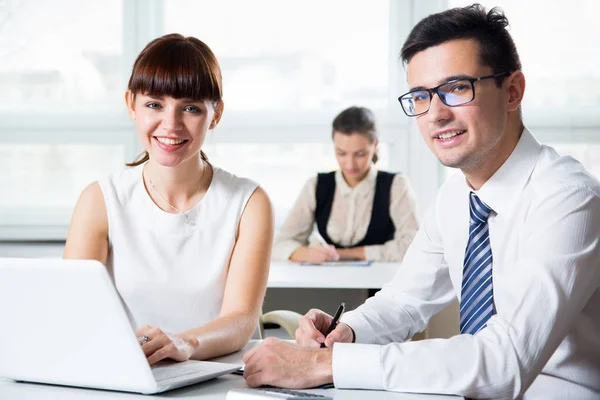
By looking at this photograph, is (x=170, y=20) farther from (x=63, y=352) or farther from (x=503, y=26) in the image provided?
(x=63, y=352)

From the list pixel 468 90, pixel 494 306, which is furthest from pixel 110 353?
pixel 468 90

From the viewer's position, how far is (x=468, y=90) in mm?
1670

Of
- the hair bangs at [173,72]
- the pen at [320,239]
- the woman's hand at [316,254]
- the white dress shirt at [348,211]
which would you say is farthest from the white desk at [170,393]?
the pen at [320,239]

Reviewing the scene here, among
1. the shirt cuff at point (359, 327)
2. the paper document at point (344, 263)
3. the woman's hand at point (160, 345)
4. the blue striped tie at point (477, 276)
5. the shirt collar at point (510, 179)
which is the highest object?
the shirt collar at point (510, 179)

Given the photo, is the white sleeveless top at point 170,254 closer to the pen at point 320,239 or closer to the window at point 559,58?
the pen at point 320,239

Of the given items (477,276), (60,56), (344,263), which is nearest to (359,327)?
(477,276)

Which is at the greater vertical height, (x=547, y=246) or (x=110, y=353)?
(x=547, y=246)

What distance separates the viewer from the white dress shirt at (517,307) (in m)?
1.36

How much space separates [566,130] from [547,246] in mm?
3573

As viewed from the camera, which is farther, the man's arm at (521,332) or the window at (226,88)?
the window at (226,88)

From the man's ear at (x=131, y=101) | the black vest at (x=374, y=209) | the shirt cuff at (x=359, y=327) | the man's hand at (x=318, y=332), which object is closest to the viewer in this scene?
the man's hand at (x=318, y=332)

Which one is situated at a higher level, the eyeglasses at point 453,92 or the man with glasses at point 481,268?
the eyeglasses at point 453,92

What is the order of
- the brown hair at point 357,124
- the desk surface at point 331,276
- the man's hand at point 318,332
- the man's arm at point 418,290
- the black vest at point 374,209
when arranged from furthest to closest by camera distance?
the black vest at point 374,209
the brown hair at point 357,124
the desk surface at point 331,276
the man's arm at point 418,290
the man's hand at point 318,332

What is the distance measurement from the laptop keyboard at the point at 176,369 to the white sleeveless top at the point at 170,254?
1.73 feet
